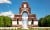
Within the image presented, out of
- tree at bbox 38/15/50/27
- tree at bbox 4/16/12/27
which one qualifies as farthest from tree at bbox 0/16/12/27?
tree at bbox 38/15/50/27

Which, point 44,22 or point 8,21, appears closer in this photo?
point 44,22

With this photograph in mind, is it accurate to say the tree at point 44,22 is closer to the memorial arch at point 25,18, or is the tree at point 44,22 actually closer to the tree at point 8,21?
the memorial arch at point 25,18

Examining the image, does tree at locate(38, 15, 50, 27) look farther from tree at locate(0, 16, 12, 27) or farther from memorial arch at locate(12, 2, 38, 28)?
tree at locate(0, 16, 12, 27)

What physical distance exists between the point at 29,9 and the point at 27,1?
0.24 metres

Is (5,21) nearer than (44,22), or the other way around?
(44,22)

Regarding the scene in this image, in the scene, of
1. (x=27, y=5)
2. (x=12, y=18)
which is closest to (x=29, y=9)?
(x=27, y=5)

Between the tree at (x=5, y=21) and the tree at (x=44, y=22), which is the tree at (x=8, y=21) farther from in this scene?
the tree at (x=44, y=22)

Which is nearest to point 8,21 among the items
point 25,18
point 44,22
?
point 25,18

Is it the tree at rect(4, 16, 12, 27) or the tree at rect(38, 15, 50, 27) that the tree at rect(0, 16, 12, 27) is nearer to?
the tree at rect(4, 16, 12, 27)

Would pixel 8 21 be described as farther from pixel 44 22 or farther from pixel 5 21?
pixel 44 22

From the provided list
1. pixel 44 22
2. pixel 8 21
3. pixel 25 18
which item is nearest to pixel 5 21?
pixel 8 21

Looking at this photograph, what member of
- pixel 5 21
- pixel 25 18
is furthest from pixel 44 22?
pixel 5 21

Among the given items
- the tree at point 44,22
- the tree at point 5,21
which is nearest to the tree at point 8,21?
the tree at point 5,21

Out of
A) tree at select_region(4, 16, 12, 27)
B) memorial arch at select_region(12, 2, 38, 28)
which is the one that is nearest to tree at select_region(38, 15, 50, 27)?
memorial arch at select_region(12, 2, 38, 28)
